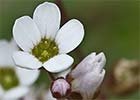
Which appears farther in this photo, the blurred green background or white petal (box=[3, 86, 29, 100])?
the blurred green background

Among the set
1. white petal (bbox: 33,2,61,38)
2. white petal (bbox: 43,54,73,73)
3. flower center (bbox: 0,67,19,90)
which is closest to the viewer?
white petal (bbox: 43,54,73,73)

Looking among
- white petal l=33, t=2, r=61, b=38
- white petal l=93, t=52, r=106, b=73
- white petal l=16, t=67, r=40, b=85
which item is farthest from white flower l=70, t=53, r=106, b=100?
white petal l=16, t=67, r=40, b=85

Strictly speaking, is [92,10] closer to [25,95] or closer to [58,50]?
[25,95]

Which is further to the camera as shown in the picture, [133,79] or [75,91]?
[133,79]

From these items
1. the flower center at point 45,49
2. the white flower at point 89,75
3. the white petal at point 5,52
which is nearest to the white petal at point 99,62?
the white flower at point 89,75

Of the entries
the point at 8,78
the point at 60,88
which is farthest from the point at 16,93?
the point at 60,88

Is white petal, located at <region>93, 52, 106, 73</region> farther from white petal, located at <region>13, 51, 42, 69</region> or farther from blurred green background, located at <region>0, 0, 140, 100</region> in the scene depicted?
blurred green background, located at <region>0, 0, 140, 100</region>

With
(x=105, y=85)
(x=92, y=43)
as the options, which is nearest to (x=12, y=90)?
(x=105, y=85)
